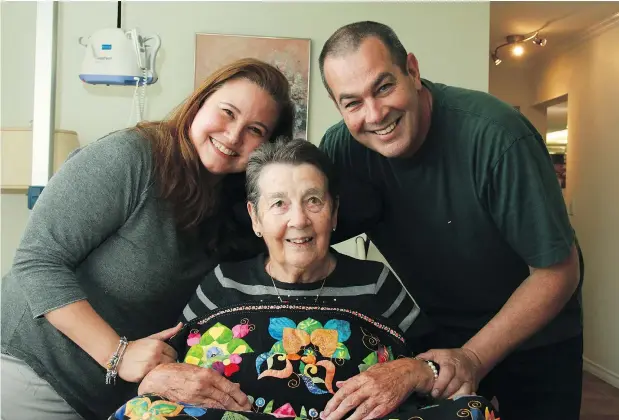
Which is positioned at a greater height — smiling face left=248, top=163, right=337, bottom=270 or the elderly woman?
smiling face left=248, top=163, right=337, bottom=270

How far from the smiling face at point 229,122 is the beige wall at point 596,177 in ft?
13.6

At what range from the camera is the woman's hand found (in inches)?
49.8

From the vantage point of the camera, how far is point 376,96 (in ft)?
4.77

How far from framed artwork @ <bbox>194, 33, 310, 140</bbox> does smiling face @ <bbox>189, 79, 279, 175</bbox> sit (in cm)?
233

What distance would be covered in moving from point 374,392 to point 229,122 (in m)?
0.71

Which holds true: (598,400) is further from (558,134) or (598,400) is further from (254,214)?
(254,214)

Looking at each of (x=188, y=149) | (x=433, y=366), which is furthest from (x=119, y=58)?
(x=433, y=366)

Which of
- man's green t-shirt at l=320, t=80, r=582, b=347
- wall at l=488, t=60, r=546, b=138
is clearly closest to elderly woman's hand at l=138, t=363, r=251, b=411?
man's green t-shirt at l=320, t=80, r=582, b=347

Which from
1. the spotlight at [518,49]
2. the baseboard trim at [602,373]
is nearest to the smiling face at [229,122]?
the baseboard trim at [602,373]

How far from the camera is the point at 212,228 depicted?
5.16ft

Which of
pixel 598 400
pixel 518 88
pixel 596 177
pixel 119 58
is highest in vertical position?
pixel 518 88

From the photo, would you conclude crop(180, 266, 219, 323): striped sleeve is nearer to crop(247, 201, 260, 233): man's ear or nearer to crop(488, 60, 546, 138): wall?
crop(247, 201, 260, 233): man's ear

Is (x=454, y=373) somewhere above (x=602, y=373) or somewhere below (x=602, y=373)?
above

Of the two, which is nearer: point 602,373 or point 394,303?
point 394,303
